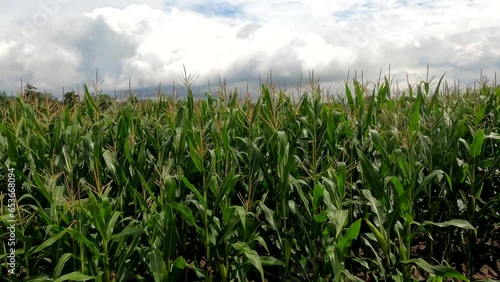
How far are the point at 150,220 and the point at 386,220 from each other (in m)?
1.76

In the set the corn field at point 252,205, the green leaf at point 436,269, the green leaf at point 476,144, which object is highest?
the green leaf at point 476,144

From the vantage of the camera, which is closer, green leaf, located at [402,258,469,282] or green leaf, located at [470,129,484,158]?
green leaf, located at [402,258,469,282]

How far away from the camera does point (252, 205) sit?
3619 millimetres

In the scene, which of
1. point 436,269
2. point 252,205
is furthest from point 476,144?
point 252,205

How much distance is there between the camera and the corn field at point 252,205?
338 cm

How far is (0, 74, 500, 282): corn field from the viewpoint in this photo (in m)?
3.38

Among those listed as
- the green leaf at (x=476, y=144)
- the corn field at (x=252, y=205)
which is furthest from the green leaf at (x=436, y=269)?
the green leaf at (x=476, y=144)

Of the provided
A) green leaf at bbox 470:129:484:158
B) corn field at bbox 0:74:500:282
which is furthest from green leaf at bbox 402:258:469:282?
green leaf at bbox 470:129:484:158

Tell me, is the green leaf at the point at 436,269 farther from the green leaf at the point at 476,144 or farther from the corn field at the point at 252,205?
the green leaf at the point at 476,144

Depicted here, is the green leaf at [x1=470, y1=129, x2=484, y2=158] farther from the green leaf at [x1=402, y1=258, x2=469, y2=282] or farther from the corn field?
the green leaf at [x1=402, y1=258, x2=469, y2=282]

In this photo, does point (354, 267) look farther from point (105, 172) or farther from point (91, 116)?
point (91, 116)

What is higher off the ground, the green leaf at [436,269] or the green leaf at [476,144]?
the green leaf at [476,144]

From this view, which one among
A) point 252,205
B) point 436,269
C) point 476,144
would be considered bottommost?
point 436,269

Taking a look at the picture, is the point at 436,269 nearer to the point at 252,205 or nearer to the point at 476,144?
the point at 476,144
